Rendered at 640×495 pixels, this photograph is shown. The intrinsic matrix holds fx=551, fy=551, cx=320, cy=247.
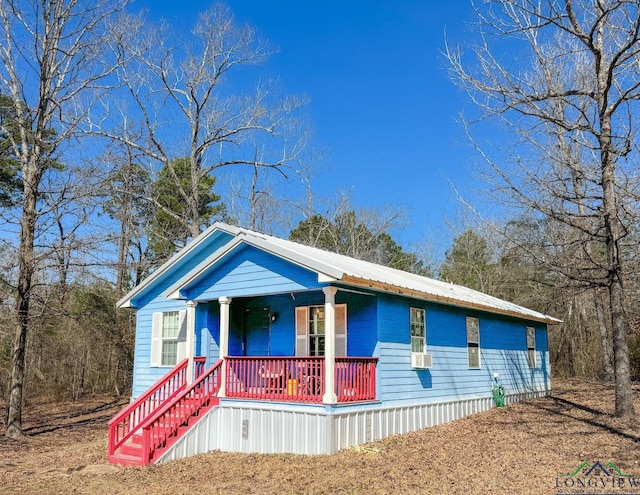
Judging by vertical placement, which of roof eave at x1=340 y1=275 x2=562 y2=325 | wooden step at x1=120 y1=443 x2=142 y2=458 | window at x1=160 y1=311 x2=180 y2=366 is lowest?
wooden step at x1=120 y1=443 x2=142 y2=458

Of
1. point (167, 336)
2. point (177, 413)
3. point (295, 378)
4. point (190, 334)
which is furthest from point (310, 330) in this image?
point (167, 336)

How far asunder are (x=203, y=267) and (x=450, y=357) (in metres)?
6.31

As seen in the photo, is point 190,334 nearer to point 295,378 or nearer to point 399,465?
point 295,378

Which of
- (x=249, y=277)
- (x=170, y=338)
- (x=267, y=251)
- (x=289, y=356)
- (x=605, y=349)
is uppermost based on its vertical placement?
(x=267, y=251)

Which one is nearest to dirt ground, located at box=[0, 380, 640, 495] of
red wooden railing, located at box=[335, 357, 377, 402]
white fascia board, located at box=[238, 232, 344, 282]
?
red wooden railing, located at box=[335, 357, 377, 402]

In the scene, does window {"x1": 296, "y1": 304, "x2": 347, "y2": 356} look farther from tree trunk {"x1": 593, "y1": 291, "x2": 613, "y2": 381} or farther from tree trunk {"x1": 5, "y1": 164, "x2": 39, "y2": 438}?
tree trunk {"x1": 593, "y1": 291, "x2": 613, "y2": 381}

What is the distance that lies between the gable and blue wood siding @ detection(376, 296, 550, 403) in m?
1.83

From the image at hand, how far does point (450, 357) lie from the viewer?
44.0 feet

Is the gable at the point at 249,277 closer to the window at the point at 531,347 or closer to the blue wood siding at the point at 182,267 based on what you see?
the blue wood siding at the point at 182,267

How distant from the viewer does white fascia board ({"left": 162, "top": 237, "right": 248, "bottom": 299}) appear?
11.5 meters

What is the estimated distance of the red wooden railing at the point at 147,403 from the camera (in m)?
10.5

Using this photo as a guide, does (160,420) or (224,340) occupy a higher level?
(224,340)

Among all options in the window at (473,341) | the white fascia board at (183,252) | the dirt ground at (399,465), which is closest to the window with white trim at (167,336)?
the white fascia board at (183,252)

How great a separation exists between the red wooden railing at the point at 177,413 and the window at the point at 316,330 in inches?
88.1
